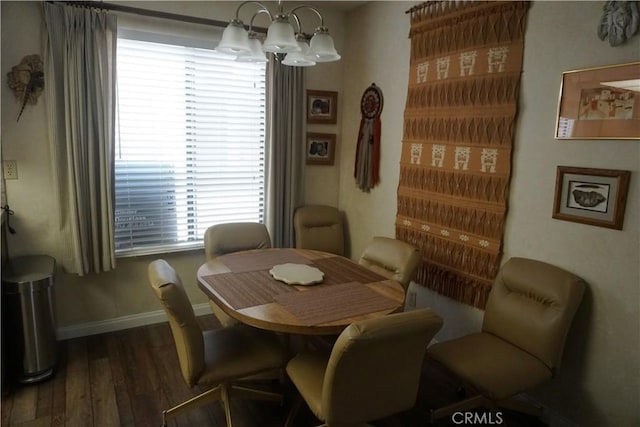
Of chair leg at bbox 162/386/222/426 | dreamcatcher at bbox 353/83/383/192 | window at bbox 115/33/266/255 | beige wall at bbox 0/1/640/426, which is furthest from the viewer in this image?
dreamcatcher at bbox 353/83/383/192

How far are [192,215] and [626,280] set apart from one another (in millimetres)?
2958

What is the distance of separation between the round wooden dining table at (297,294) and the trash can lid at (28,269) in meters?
1.02

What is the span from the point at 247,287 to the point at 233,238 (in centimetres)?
90

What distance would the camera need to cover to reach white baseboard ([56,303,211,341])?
3037 mm

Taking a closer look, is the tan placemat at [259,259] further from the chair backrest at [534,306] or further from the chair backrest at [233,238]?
the chair backrest at [534,306]

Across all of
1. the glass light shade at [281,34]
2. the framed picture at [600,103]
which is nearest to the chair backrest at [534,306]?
the framed picture at [600,103]

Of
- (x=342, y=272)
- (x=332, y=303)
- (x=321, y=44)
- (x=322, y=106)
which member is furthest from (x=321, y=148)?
(x=332, y=303)

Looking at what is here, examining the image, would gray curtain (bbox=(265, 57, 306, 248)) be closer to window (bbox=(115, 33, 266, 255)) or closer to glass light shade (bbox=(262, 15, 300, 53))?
window (bbox=(115, 33, 266, 255))

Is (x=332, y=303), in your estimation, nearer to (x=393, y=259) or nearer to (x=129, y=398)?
(x=393, y=259)

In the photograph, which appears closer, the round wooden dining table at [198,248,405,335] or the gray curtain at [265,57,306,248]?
the round wooden dining table at [198,248,405,335]

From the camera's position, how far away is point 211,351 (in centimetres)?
204

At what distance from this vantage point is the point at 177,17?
3.00 metres

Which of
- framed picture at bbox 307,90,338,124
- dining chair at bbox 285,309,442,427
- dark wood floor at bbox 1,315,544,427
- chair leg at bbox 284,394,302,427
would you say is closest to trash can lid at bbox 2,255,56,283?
dark wood floor at bbox 1,315,544,427

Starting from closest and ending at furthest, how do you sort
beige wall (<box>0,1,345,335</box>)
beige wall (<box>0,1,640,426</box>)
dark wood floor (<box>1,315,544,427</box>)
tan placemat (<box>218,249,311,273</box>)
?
beige wall (<box>0,1,640,426</box>) < dark wood floor (<box>1,315,544,427</box>) < tan placemat (<box>218,249,311,273</box>) < beige wall (<box>0,1,345,335</box>)
